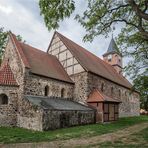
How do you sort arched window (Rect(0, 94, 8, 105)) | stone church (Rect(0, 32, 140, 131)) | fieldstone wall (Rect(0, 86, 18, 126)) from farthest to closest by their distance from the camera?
arched window (Rect(0, 94, 8, 105)) < fieldstone wall (Rect(0, 86, 18, 126)) < stone church (Rect(0, 32, 140, 131))

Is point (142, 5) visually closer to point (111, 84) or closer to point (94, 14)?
point (94, 14)

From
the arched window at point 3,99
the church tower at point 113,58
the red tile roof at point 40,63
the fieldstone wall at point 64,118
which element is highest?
the church tower at point 113,58

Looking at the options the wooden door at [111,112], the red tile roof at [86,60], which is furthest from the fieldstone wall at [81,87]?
the wooden door at [111,112]

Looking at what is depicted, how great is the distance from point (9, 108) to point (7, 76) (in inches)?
108

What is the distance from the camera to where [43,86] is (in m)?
20.6

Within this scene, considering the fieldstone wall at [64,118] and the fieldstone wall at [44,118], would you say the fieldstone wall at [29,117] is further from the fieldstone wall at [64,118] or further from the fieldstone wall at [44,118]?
the fieldstone wall at [64,118]

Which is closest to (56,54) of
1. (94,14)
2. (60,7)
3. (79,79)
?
(79,79)

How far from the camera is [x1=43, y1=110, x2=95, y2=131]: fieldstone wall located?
53.4ft

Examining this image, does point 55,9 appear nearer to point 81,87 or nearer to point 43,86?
point 43,86

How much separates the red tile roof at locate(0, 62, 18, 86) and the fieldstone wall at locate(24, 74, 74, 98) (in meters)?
1.12

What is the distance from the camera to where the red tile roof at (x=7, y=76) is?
60.0ft

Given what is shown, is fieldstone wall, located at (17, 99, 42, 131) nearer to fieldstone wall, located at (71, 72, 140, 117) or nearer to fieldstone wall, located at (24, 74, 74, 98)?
fieldstone wall, located at (24, 74, 74, 98)

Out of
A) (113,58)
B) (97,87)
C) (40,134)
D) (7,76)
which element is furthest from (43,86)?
(113,58)

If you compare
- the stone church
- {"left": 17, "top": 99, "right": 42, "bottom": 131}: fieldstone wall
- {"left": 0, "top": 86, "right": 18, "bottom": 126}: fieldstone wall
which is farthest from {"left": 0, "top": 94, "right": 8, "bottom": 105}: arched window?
{"left": 17, "top": 99, "right": 42, "bottom": 131}: fieldstone wall
